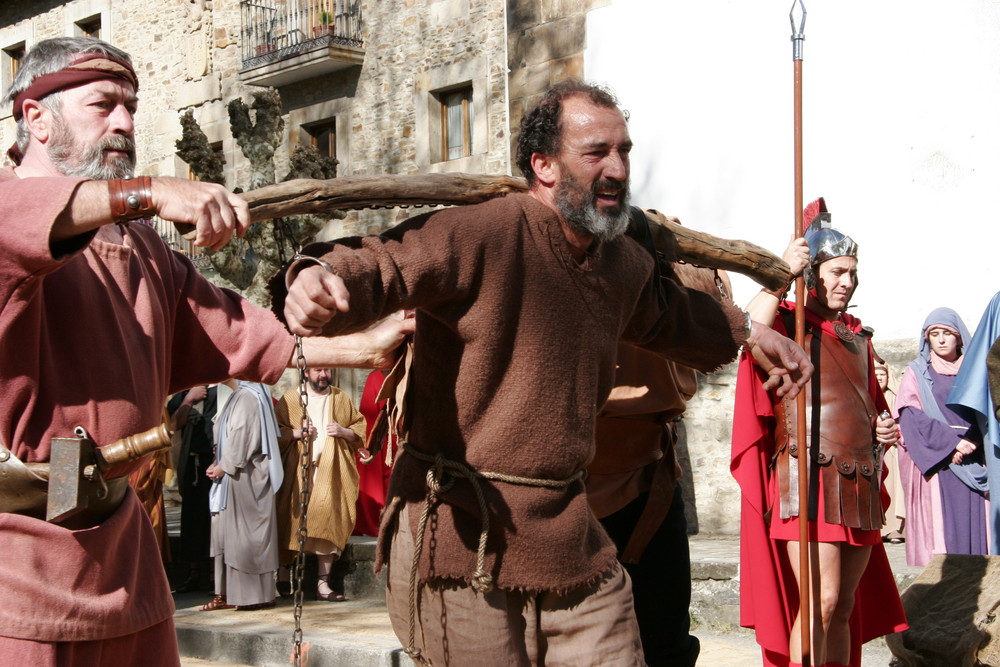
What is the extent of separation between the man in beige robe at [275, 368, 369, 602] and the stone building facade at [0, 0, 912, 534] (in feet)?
9.82

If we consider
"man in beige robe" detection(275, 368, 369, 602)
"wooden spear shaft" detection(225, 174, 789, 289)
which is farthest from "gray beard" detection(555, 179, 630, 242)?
"man in beige robe" detection(275, 368, 369, 602)

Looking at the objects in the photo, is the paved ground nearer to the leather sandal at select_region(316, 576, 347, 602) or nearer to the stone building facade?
the leather sandal at select_region(316, 576, 347, 602)

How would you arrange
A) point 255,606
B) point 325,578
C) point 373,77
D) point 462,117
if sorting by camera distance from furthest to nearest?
1. point 373,77
2. point 462,117
3. point 325,578
4. point 255,606

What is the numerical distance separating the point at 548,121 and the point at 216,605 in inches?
260

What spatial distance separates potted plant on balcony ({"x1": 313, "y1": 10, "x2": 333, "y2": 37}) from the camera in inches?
731

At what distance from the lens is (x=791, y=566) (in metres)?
5.65

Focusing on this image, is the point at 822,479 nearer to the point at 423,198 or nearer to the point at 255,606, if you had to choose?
the point at 423,198

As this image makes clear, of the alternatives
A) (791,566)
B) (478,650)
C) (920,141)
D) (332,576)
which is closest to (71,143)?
(478,650)

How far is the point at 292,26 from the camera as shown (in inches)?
775

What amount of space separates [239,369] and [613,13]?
9.53 meters

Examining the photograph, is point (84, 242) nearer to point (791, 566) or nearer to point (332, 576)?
point (791, 566)

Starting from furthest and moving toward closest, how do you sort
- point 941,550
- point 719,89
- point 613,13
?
1. point 613,13
2. point 719,89
3. point 941,550

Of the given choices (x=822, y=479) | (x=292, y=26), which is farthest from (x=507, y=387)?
(x=292, y=26)

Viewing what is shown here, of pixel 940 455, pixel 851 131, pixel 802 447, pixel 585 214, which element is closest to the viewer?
Answer: pixel 585 214
